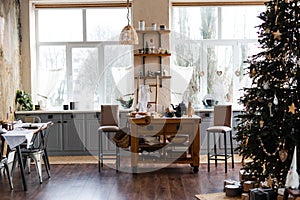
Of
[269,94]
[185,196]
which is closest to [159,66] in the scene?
[185,196]

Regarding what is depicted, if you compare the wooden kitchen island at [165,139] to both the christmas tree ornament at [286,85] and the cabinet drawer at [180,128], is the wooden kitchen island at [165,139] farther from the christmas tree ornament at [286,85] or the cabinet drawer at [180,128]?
the christmas tree ornament at [286,85]

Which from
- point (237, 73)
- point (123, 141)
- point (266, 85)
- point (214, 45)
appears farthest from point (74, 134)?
point (266, 85)

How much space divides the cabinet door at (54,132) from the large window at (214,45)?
262cm

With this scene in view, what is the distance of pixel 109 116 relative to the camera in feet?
24.5

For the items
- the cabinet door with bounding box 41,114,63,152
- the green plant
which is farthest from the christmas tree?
the green plant

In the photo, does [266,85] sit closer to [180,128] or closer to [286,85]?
[286,85]

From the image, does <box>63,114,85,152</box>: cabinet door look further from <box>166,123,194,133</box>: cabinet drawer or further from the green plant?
<box>166,123,194,133</box>: cabinet drawer

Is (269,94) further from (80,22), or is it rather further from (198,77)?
(80,22)

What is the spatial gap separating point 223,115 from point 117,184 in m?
2.26

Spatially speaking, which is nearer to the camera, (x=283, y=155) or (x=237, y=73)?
(x=283, y=155)

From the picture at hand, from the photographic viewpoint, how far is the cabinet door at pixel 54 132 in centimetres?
820

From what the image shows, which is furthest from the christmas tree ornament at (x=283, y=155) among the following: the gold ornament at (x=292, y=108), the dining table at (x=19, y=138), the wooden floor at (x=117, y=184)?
the dining table at (x=19, y=138)

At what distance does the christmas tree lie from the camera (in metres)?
4.22

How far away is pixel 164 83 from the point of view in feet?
27.3
